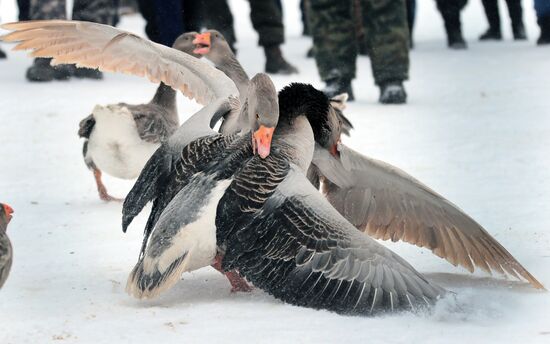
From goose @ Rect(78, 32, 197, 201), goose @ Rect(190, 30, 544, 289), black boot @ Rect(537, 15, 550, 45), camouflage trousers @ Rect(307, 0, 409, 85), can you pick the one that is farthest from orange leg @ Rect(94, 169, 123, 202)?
black boot @ Rect(537, 15, 550, 45)

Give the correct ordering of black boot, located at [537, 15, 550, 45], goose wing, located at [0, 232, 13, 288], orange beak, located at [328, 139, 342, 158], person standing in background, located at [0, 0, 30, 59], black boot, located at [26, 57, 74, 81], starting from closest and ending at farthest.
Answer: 1. goose wing, located at [0, 232, 13, 288]
2. orange beak, located at [328, 139, 342, 158]
3. black boot, located at [26, 57, 74, 81]
4. black boot, located at [537, 15, 550, 45]
5. person standing in background, located at [0, 0, 30, 59]

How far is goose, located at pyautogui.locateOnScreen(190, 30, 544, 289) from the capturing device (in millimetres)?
4578

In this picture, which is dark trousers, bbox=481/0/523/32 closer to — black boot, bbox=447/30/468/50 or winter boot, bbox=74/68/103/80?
black boot, bbox=447/30/468/50

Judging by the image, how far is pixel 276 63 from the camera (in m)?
10.7

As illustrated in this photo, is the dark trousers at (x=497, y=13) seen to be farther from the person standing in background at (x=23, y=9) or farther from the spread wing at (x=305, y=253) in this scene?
the spread wing at (x=305, y=253)

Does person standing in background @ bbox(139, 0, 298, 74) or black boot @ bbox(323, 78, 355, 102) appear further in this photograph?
person standing in background @ bbox(139, 0, 298, 74)

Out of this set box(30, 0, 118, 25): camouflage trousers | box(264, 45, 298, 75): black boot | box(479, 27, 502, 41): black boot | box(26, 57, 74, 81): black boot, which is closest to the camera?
box(26, 57, 74, 81): black boot

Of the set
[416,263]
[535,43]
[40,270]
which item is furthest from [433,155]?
[535,43]

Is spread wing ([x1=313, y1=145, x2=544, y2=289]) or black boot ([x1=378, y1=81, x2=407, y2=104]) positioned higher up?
spread wing ([x1=313, y1=145, x2=544, y2=289])

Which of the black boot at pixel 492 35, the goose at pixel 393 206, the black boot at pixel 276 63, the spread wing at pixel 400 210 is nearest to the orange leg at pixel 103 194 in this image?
the goose at pixel 393 206

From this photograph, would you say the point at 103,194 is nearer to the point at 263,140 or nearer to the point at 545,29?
the point at 263,140

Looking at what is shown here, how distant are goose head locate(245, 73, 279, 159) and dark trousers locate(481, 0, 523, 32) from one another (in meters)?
9.35

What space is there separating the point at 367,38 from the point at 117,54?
4446mm

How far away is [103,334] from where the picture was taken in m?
3.75
